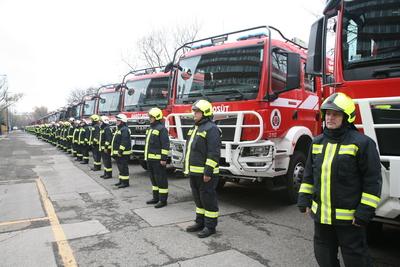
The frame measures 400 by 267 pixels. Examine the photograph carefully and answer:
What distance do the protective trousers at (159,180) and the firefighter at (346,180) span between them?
3.97 meters

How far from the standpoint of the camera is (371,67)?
350 cm

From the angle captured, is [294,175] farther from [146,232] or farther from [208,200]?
[146,232]

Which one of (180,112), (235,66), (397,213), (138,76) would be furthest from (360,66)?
(138,76)

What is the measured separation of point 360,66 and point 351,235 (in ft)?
5.52

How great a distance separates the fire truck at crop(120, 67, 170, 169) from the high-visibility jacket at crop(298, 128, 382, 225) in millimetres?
7302

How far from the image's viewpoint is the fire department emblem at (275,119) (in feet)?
19.3

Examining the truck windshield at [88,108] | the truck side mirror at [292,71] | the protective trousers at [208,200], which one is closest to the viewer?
the protective trousers at [208,200]

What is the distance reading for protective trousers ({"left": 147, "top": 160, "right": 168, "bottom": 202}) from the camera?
21.8ft

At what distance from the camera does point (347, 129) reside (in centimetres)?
293

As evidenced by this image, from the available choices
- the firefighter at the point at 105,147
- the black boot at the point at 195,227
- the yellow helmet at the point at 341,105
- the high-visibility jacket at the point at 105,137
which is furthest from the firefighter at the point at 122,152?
the yellow helmet at the point at 341,105

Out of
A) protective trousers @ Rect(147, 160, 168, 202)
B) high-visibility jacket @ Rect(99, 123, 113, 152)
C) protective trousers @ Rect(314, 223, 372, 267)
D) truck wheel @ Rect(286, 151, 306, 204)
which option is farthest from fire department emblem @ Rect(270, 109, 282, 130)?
high-visibility jacket @ Rect(99, 123, 113, 152)

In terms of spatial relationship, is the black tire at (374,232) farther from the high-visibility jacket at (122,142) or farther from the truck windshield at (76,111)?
the truck windshield at (76,111)

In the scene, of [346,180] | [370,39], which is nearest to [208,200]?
[346,180]

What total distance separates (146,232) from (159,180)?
5.41 ft
